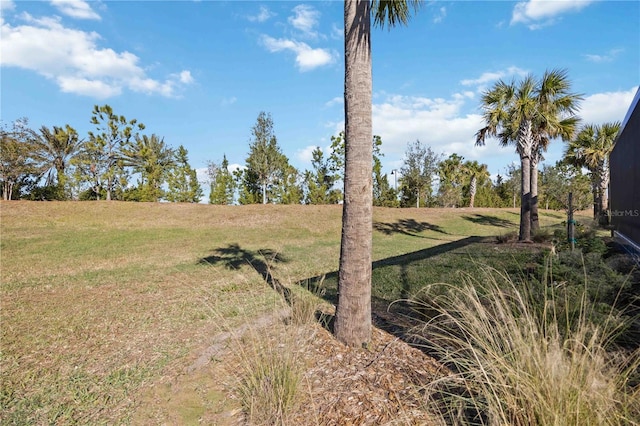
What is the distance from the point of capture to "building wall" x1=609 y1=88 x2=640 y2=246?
6918 mm

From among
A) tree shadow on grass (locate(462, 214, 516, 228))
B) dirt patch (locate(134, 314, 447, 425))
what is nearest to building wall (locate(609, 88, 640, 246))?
dirt patch (locate(134, 314, 447, 425))

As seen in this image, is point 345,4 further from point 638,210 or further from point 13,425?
point 638,210

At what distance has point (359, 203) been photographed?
11.3ft

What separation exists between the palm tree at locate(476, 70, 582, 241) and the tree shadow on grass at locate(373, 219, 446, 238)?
7.00m

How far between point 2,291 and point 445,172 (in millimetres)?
33010

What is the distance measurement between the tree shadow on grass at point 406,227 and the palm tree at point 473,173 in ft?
40.5

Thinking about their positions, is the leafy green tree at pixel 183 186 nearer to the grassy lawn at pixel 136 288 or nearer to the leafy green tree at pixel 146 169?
the leafy green tree at pixel 146 169

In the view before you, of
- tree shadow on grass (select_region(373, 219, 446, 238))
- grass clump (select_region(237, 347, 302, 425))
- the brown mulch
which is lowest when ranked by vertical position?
tree shadow on grass (select_region(373, 219, 446, 238))

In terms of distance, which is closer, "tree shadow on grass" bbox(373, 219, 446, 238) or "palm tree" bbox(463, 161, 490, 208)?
"tree shadow on grass" bbox(373, 219, 446, 238)

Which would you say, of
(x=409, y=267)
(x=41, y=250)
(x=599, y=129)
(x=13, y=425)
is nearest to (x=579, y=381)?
(x=13, y=425)

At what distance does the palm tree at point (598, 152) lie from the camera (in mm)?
17328

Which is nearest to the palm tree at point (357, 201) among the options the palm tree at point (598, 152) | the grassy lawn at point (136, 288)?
the grassy lawn at point (136, 288)

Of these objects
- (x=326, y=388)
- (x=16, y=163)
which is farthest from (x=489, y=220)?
(x=16, y=163)

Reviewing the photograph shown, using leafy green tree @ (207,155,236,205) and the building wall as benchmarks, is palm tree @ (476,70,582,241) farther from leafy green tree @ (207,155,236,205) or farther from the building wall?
leafy green tree @ (207,155,236,205)
